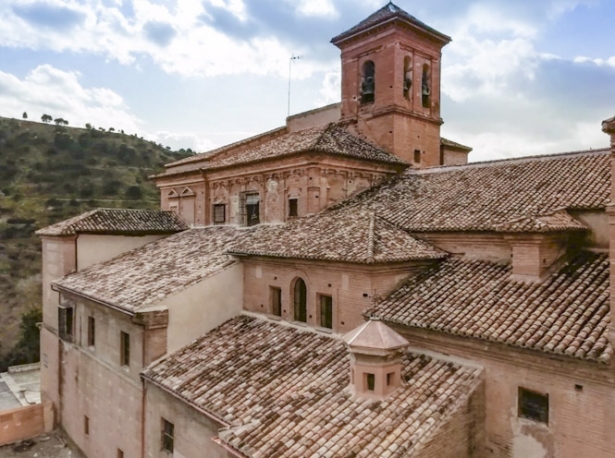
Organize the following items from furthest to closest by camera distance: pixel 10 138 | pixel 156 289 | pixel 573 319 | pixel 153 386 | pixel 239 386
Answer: pixel 10 138 < pixel 156 289 < pixel 153 386 < pixel 239 386 < pixel 573 319

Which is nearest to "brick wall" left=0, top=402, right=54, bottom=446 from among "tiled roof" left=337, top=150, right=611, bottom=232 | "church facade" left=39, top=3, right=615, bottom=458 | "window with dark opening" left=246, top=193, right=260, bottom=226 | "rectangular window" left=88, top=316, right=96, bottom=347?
"church facade" left=39, top=3, right=615, bottom=458

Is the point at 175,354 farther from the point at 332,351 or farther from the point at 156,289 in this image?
the point at 332,351

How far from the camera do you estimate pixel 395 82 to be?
16.2m

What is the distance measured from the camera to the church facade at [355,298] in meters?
7.33

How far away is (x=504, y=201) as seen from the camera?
1070 cm

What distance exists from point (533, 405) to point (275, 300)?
21.1 feet

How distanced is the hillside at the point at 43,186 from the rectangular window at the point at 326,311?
85.9ft

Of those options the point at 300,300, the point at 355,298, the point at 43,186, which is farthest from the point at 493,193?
the point at 43,186

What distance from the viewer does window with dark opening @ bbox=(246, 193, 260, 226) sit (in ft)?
53.0

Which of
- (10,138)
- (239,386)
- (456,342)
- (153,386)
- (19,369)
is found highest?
(10,138)

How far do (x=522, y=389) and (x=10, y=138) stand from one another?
60565 mm

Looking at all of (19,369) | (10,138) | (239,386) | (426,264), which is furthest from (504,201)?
(10,138)

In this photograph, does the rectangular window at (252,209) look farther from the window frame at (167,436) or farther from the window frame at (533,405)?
the window frame at (533,405)

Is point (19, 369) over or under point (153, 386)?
under
